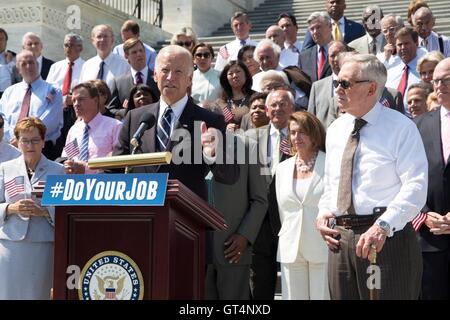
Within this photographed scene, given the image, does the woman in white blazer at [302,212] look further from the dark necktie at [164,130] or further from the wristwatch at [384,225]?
the wristwatch at [384,225]

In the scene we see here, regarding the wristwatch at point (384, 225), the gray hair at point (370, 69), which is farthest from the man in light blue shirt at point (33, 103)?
the wristwatch at point (384, 225)

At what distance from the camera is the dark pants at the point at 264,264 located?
7.48 metres

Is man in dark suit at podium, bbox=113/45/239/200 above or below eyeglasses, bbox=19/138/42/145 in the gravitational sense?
below

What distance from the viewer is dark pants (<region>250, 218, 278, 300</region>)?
748 cm

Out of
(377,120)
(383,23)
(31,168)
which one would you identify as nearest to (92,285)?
(377,120)

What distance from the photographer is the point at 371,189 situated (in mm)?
5043

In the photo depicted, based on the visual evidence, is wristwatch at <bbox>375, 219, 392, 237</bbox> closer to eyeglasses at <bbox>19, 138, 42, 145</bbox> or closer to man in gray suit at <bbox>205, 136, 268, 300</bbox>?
man in gray suit at <bbox>205, 136, 268, 300</bbox>

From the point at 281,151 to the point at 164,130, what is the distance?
2.40 meters

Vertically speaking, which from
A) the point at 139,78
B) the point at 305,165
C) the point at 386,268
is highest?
the point at 139,78

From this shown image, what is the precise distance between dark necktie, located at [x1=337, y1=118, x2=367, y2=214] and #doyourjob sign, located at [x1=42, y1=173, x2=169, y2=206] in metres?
1.26

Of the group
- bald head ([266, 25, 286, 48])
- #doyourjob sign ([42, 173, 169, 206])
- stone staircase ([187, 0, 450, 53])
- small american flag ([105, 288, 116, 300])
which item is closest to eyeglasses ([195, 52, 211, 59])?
bald head ([266, 25, 286, 48])

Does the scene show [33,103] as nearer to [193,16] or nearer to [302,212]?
[302,212]

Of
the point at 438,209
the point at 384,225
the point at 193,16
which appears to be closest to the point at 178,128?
the point at 384,225

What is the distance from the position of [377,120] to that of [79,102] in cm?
434
